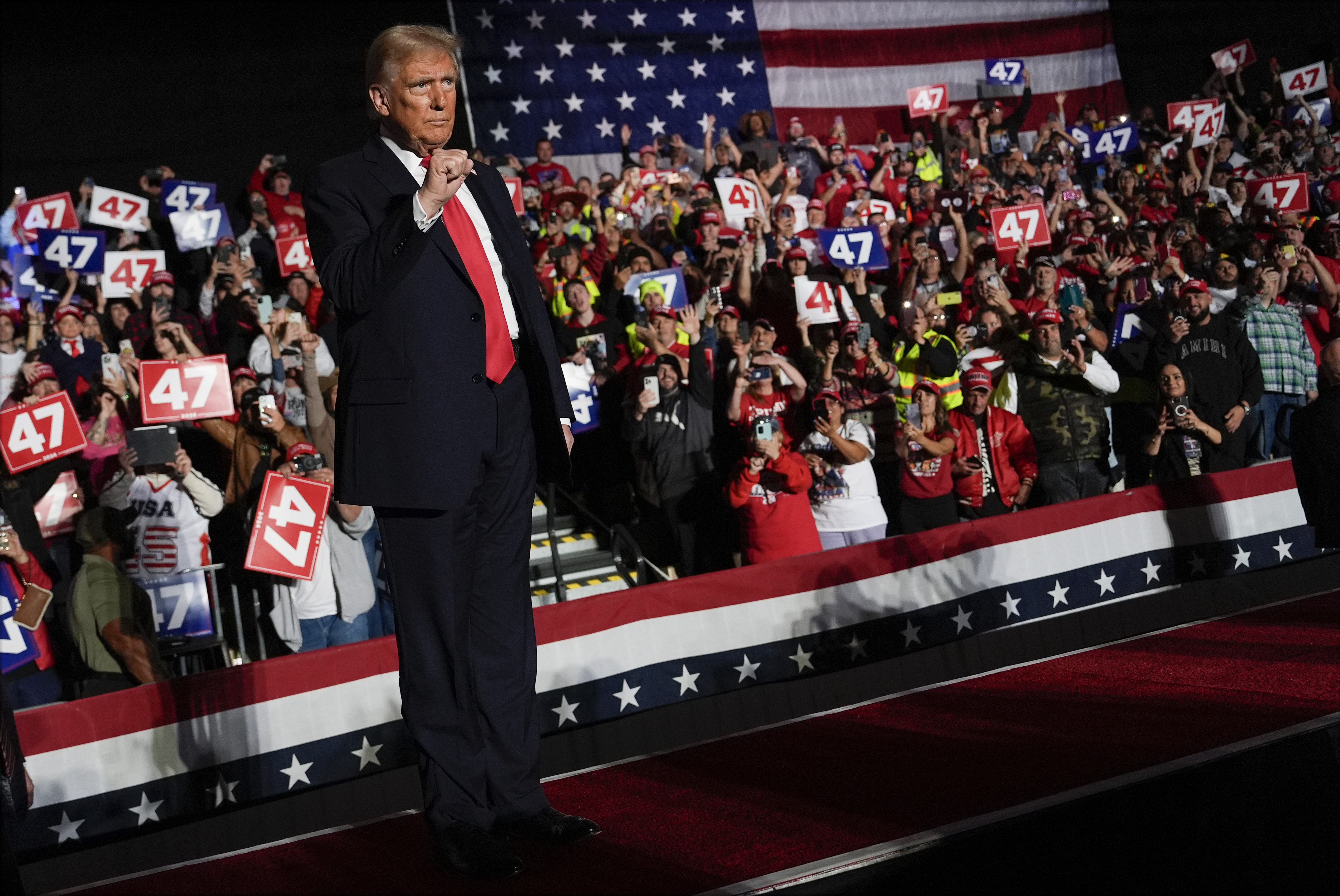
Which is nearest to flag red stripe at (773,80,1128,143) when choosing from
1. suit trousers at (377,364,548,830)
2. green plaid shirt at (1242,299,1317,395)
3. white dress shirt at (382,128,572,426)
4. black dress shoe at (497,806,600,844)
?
green plaid shirt at (1242,299,1317,395)

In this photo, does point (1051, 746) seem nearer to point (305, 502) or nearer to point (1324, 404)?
point (1324, 404)

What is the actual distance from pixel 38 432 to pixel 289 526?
6.68 ft

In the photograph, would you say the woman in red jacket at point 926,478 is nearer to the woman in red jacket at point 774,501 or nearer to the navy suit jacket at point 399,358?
the woman in red jacket at point 774,501

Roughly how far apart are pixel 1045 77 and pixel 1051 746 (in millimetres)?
15245

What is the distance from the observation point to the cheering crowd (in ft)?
21.8

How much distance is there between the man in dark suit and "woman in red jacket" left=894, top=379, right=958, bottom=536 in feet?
15.6

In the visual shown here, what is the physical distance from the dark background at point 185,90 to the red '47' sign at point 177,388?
19.6 feet

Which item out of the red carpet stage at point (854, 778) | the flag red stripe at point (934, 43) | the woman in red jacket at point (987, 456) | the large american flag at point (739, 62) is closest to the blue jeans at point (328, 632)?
Result: the red carpet stage at point (854, 778)

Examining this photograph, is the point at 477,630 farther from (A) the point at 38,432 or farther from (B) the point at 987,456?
(B) the point at 987,456

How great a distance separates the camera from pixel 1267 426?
8250 mm

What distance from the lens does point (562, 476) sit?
2.83m

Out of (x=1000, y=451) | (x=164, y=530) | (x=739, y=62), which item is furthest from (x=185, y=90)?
(x=1000, y=451)

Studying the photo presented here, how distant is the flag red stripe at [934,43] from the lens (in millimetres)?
15516

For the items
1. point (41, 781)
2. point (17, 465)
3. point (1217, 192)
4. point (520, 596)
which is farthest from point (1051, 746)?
point (1217, 192)
